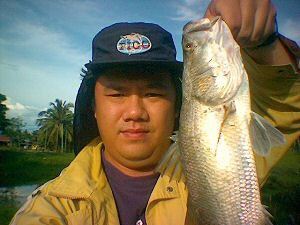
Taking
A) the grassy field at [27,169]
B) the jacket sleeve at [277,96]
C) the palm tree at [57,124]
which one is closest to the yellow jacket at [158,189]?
the jacket sleeve at [277,96]

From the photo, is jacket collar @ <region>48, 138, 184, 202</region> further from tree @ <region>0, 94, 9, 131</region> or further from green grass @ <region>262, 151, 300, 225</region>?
tree @ <region>0, 94, 9, 131</region>

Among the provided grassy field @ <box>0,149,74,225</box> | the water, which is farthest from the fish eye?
grassy field @ <box>0,149,74,225</box>

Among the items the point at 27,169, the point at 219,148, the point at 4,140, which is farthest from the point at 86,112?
the point at 4,140

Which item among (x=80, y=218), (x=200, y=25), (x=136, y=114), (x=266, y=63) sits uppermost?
(x=200, y=25)

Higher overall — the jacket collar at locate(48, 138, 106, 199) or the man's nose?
the man's nose

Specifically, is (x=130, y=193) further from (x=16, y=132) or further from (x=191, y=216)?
(x=16, y=132)

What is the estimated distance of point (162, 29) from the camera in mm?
3223

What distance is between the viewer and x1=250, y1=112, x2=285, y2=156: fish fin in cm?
204

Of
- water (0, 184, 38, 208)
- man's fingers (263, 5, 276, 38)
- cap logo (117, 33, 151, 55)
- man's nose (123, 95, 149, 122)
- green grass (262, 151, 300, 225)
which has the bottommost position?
water (0, 184, 38, 208)

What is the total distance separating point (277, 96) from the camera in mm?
2641

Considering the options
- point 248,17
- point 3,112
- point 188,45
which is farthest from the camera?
point 3,112

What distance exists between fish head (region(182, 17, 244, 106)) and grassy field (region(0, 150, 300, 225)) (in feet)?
3.66

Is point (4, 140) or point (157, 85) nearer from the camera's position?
point (157, 85)

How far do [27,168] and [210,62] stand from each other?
1964 inches
